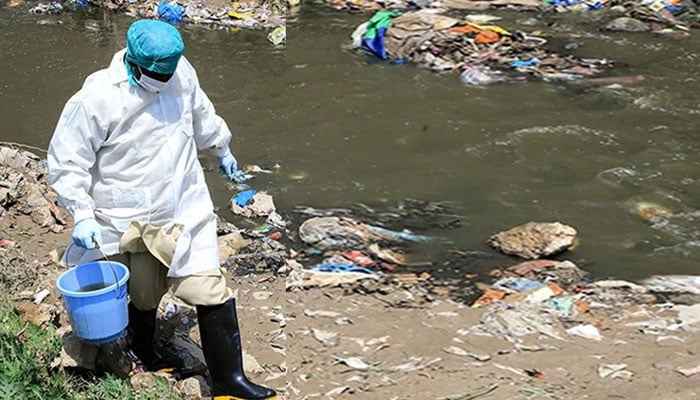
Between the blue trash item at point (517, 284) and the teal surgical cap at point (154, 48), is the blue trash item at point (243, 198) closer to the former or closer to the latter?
the blue trash item at point (517, 284)

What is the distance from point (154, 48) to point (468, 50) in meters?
5.63

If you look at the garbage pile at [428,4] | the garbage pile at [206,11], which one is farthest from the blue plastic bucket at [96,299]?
the garbage pile at [428,4]

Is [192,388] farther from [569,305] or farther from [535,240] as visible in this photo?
[535,240]

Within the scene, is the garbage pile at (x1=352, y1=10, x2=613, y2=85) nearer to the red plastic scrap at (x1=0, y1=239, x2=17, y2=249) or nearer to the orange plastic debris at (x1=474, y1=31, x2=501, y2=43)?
the orange plastic debris at (x1=474, y1=31, x2=501, y2=43)

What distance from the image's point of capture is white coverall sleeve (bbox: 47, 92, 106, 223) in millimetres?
2389

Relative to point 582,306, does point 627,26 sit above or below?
below

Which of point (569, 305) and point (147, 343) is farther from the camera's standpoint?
point (569, 305)

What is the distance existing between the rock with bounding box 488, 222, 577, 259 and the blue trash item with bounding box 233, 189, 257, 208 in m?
1.46

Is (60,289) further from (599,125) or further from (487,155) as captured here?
(599,125)

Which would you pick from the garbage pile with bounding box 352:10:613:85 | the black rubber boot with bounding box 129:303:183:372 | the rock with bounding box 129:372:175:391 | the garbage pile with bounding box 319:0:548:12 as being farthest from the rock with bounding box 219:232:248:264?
the garbage pile with bounding box 319:0:548:12

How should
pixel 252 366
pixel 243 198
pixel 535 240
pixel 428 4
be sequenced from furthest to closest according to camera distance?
pixel 428 4
pixel 243 198
pixel 535 240
pixel 252 366

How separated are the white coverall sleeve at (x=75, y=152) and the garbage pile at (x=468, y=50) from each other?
16.9 ft

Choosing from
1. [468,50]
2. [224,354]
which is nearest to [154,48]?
[224,354]

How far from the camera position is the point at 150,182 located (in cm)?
251
